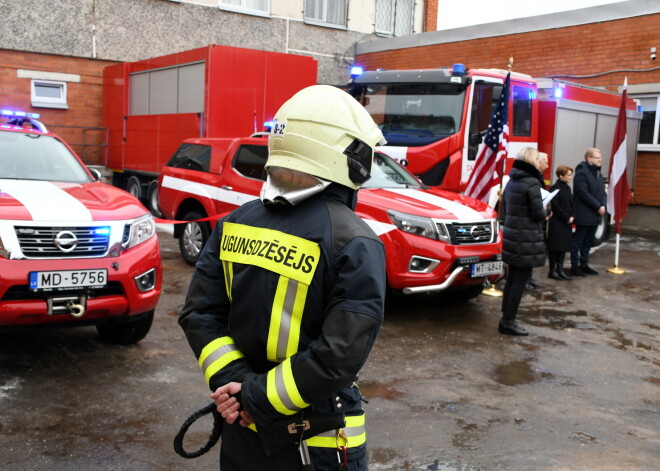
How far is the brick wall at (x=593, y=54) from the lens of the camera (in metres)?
14.1

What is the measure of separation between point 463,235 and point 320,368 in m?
5.21

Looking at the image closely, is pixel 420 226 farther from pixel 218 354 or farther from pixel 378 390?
pixel 218 354

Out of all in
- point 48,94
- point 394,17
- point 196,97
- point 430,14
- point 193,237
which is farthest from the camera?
point 430,14

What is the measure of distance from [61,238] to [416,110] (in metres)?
6.32

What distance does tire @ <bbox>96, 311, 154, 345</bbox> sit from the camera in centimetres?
549

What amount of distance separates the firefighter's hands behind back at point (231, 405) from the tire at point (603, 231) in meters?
11.4

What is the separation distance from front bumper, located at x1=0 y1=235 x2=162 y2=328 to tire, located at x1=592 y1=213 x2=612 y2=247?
30.8 ft

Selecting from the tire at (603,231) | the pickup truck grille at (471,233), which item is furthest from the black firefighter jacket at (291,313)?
the tire at (603,231)

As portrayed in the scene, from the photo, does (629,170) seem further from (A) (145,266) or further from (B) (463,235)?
(A) (145,266)

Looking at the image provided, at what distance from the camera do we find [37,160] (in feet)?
19.6

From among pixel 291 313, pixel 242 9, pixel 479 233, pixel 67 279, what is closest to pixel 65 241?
pixel 67 279

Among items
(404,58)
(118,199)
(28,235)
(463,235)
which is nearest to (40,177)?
(118,199)

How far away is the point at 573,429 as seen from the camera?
432cm

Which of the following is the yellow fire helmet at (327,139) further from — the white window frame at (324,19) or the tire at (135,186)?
the white window frame at (324,19)
